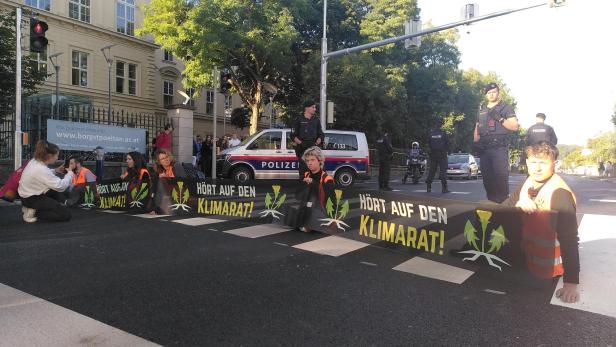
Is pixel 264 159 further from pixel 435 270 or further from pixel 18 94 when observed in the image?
pixel 435 270

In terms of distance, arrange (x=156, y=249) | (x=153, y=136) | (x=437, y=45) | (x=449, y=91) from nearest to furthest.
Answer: (x=156, y=249), (x=153, y=136), (x=449, y=91), (x=437, y=45)

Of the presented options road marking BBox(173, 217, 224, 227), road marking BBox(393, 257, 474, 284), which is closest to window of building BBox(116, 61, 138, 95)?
road marking BBox(173, 217, 224, 227)

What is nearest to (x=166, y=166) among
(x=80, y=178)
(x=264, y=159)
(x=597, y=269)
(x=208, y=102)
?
(x=80, y=178)

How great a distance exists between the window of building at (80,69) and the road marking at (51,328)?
1209 inches

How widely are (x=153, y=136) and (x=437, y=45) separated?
2803cm

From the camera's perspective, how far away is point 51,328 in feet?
9.30

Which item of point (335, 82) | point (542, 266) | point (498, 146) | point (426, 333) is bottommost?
point (426, 333)

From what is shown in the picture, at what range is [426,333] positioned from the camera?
2902 millimetres

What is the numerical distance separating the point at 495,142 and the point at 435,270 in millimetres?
2404

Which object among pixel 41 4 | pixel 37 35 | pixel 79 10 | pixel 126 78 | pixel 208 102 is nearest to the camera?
pixel 37 35

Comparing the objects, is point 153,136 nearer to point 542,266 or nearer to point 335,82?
point 335,82

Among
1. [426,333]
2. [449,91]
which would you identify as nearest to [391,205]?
[426,333]

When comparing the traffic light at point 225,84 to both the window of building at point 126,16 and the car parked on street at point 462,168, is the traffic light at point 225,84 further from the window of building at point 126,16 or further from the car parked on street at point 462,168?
the window of building at point 126,16

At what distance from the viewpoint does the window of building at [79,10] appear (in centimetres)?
2952
